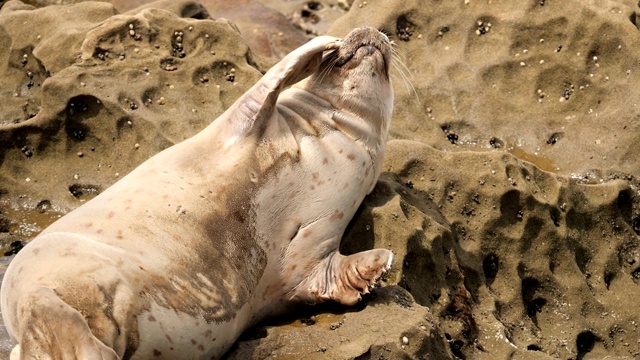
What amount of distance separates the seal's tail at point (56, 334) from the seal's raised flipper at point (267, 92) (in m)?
1.79

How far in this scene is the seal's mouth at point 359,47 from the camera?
25.0 ft

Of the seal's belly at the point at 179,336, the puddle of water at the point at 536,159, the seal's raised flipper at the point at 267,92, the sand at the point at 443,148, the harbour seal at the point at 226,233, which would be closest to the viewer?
the harbour seal at the point at 226,233

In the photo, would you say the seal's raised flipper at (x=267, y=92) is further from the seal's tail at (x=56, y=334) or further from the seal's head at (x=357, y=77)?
the seal's tail at (x=56, y=334)

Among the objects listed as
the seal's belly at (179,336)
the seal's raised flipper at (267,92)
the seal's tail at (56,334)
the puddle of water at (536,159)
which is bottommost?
the puddle of water at (536,159)

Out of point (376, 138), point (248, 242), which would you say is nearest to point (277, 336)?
point (248, 242)

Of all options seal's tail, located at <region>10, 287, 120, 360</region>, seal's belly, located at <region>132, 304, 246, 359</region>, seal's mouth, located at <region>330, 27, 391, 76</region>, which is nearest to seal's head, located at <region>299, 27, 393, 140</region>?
seal's mouth, located at <region>330, 27, 391, 76</region>

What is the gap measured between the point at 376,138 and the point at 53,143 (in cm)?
254

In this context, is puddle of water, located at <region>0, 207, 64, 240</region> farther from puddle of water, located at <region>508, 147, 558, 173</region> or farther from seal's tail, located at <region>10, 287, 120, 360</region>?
puddle of water, located at <region>508, 147, 558, 173</region>

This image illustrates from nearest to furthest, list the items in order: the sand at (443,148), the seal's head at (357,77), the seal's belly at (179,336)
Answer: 1. the seal's belly at (179,336)
2. the sand at (443,148)
3. the seal's head at (357,77)

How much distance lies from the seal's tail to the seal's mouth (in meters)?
2.84

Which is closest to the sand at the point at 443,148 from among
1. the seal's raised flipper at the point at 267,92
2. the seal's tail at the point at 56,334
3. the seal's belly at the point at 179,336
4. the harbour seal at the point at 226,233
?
the seal's belly at the point at 179,336

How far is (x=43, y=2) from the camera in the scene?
13289 millimetres

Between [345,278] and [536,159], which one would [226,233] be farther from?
[536,159]

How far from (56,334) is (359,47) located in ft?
10.1
